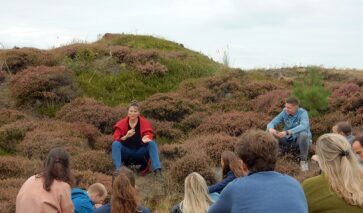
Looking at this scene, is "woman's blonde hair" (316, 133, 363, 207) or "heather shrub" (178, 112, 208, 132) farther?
"heather shrub" (178, 112, 208, 132)

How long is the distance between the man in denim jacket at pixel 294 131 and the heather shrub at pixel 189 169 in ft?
4.32

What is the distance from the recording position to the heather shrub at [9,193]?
8.04 meters

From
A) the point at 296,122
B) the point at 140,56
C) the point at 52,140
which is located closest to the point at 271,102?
the point at 296,122

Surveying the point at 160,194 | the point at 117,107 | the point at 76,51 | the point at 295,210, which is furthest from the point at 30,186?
the point at 76,51

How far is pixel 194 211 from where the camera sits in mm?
6027

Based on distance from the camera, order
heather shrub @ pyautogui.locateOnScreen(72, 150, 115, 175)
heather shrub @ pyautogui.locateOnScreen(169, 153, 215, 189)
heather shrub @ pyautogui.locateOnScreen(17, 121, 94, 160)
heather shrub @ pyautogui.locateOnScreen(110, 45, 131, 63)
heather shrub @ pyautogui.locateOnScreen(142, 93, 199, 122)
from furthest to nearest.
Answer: heather shrub @ pyautogui.locateOnScreen(110, 45, 131, 63) < heather shrub @ pyautogui.locateOnScreen(142, 93, 199, 122) < heather shrub @ pyautogui.locateOnScreen(17, 121, 94, 160) < heather shrub @ pyautogui.locateOnScreen(72, 150, 115, 175) < heather shrub @ pyautogui.locateOnScreen(169, 153, 215, 189)

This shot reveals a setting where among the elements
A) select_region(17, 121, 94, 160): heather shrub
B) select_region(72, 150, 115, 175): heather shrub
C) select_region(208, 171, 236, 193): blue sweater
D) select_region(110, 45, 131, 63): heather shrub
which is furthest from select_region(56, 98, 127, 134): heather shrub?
select_region(208, 171, 236, 193): blue sweater

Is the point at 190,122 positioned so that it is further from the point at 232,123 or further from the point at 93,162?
the point at 93,162

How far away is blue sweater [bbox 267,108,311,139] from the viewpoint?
10297 mm

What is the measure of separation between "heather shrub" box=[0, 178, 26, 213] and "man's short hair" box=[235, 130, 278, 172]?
504cm

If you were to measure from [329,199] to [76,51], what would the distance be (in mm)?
15268

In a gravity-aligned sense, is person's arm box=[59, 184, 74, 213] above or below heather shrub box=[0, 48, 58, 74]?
below

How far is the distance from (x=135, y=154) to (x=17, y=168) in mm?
2049

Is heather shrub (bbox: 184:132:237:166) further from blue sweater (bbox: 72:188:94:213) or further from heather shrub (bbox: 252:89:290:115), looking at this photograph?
blue sweater (bbox: 72:188:94:213)
